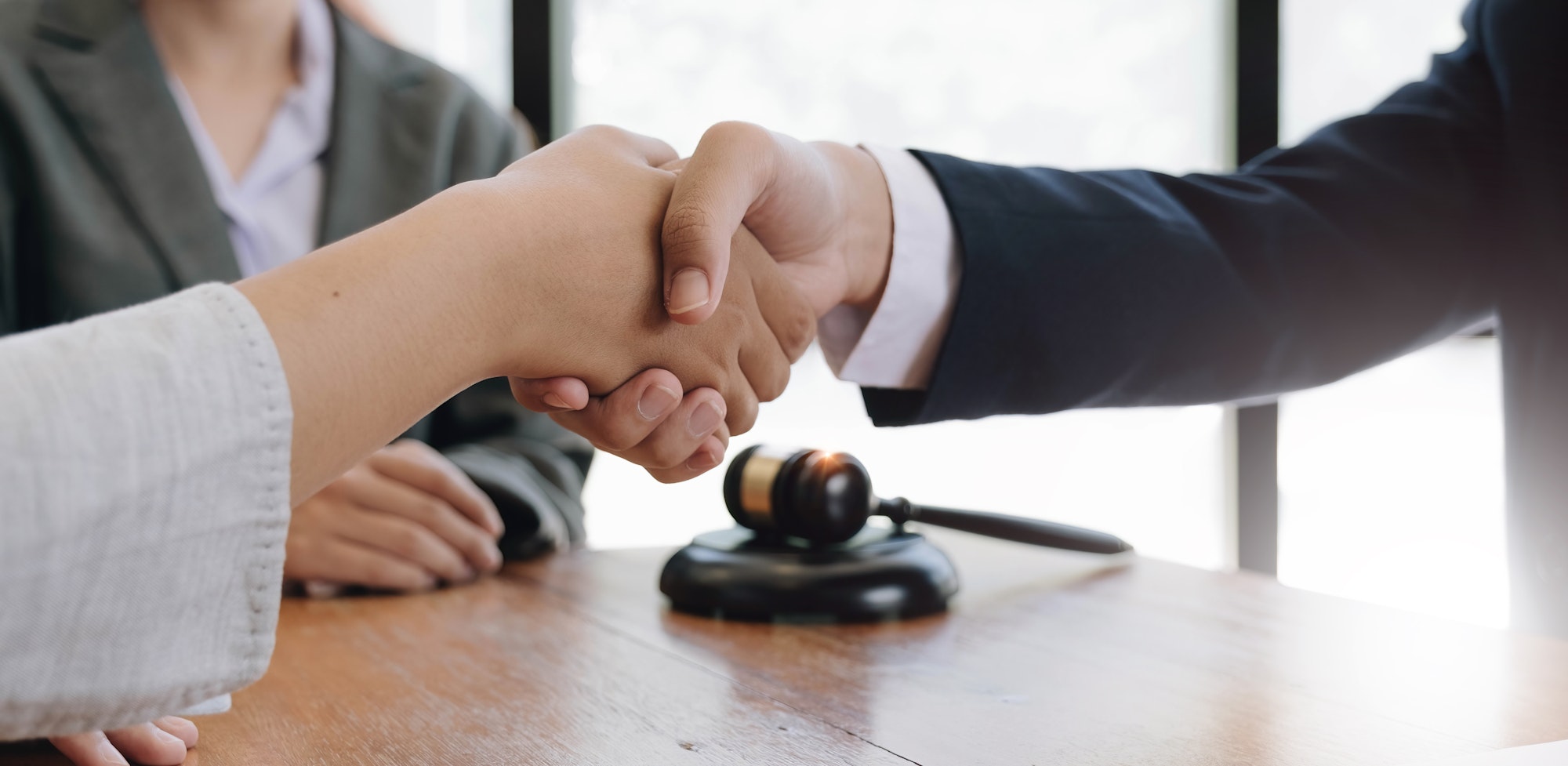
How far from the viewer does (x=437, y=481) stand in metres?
0.88

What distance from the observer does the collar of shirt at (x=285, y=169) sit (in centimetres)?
118

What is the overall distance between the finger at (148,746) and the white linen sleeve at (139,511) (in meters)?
0.07

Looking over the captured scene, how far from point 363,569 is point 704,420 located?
0.30 m

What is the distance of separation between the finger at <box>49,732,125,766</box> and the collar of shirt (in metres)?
0.85

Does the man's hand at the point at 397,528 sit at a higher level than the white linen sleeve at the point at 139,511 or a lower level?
lower

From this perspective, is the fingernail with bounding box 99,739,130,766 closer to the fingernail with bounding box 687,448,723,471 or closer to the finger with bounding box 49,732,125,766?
the finger with bounding box 49,732,125,766

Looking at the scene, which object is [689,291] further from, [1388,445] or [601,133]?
[1388,445]

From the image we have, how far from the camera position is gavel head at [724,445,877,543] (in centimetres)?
71

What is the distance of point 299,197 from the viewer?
123 cm

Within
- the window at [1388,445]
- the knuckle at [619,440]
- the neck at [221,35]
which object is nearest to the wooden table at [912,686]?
the knuckle at [619,440]

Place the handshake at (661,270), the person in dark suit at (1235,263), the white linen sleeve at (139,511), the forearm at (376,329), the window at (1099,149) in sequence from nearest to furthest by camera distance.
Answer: the white linen sleeve at (139,511) → the forearm at (376,329) → the handshake at (661,270) → the person in dark suit at (1235,263) → the window at (1099,149)

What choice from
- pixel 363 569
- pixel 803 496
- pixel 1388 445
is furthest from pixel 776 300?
pixel 1388 445

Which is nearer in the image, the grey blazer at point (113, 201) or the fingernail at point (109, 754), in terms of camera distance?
the fingernail at point (109, 754)

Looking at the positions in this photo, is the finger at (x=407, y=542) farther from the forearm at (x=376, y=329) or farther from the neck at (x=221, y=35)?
the neck at (x=221, y=35)
